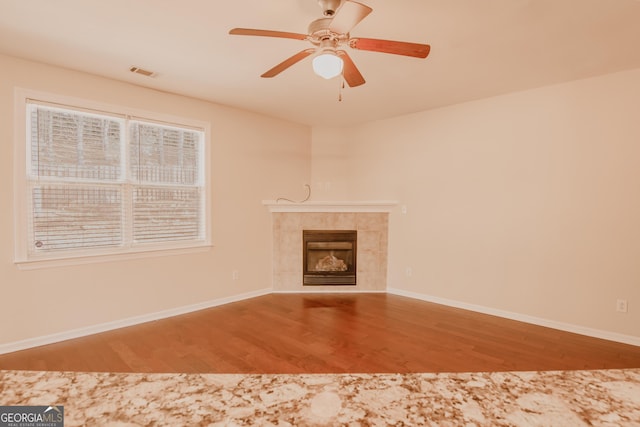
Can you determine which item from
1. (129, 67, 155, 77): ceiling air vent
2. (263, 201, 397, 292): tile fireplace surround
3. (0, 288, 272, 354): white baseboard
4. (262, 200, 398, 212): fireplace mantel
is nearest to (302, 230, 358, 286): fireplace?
(263, 201, 397, 292): tile fireplace surround

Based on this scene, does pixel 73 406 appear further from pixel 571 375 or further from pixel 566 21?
pixel 566 21

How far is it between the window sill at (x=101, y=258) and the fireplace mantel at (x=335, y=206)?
119 cm

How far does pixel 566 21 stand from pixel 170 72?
11.0 ft

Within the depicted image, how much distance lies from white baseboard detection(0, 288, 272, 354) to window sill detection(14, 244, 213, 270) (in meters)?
0.66

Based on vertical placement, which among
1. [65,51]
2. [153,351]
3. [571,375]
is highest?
[65,51]

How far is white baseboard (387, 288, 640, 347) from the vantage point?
3119 mm

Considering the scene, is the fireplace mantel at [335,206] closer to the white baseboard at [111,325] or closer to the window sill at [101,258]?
the window sill at [101,258]

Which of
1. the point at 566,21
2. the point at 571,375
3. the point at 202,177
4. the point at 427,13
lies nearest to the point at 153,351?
the point at 202,177

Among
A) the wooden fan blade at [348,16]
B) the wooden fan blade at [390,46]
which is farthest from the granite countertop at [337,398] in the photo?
the wooden fan blade at [390,46]

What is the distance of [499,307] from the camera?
3.86 meters

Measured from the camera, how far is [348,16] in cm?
171

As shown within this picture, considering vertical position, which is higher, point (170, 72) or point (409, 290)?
point (170, 72)

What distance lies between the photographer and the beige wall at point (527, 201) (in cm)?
312

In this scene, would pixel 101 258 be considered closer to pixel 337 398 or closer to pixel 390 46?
pixel 390 46
